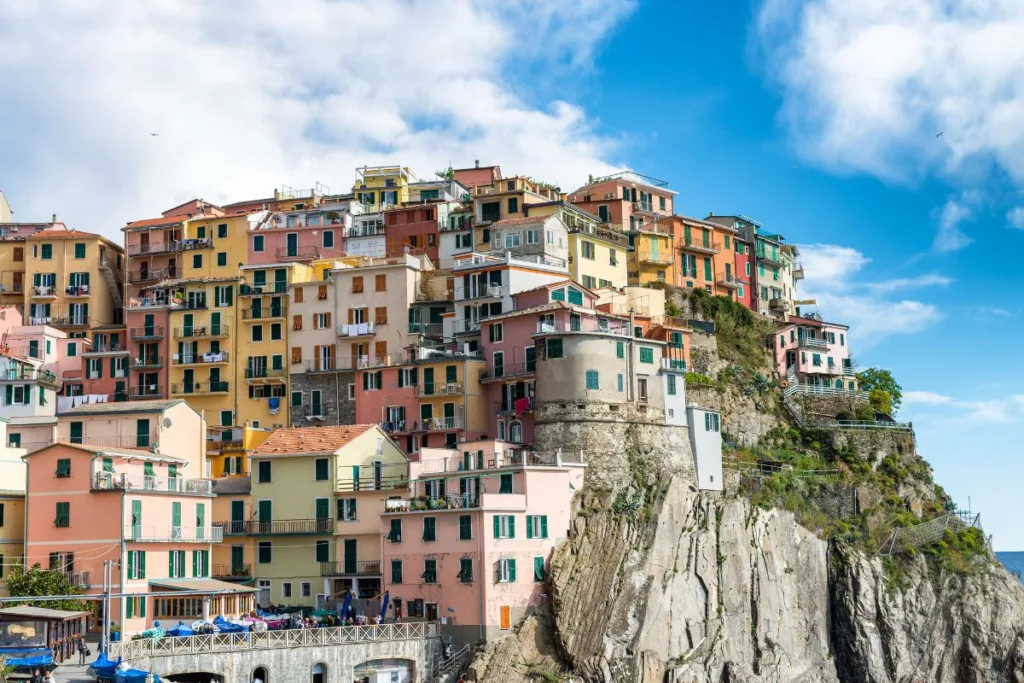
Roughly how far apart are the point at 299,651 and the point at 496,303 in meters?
31.7

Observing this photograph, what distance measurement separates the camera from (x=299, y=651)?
68062mm

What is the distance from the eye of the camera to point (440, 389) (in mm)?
88938

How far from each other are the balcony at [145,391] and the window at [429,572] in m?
35.1

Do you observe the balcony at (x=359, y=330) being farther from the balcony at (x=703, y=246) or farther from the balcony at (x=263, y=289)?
the balcony at (x=703, y=246)

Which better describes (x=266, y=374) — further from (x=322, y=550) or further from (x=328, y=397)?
(x=322, y=550)

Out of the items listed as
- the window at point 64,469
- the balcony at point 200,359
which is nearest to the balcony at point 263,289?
the balcony at point 200,359

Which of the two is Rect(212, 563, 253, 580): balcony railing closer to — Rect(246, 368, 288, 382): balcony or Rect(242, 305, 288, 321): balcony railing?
Rect(246, 368, 288, 382): balcony

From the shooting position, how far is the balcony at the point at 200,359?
101 meters

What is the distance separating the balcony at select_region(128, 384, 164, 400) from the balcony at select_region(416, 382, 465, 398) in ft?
76.8

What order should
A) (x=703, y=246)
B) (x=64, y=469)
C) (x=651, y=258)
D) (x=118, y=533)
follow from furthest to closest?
1. (x=703, y=246)
2. (x=651, y=258)
3. (x=64, y=469)
4. (x=118, y=533)

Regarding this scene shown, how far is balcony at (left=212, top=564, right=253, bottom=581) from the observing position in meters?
82.6

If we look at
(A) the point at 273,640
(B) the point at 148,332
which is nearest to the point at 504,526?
(A) the point at 273,640

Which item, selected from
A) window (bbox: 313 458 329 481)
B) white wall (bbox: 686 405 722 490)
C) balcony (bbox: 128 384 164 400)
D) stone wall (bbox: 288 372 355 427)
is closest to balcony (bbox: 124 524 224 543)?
window (bbox: 313 458 329 481)

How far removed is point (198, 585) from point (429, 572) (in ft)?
40.7
